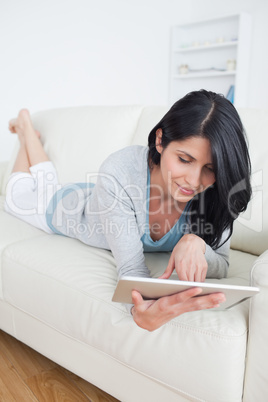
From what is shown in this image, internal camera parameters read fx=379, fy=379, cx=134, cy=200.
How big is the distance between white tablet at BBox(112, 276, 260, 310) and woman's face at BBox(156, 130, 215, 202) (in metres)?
0.30

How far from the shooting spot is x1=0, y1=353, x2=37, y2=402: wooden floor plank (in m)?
1.13

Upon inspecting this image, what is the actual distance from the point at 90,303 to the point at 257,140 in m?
0.77

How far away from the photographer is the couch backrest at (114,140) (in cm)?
Answer: 126

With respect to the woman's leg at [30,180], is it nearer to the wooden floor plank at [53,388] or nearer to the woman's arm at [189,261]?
the wooden floor plank at [53,388]

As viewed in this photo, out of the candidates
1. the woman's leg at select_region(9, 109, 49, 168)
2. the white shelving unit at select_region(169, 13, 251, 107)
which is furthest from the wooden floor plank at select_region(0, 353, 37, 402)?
the white shelving unit at select_region(169, 13, 251, 107)

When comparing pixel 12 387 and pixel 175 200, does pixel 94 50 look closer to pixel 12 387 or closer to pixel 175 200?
pixel 175 200

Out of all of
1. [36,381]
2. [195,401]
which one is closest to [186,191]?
[195,401]

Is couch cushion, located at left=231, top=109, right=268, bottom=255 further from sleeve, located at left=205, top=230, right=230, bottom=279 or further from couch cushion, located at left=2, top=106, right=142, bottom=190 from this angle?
couch cushion, located at left=2, top=106, right=142, bottom=190

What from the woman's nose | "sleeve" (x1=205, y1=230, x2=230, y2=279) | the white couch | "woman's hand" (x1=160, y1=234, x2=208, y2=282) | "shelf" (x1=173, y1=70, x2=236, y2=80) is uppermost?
"shelf" (x1=173, y1=70, x2=236, y2=80)

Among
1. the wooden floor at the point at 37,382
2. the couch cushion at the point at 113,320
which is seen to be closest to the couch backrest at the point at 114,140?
the couch cushion at the point at 113,320

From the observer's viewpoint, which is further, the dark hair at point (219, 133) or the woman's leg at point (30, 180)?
the woman's leg at point (30, 180)

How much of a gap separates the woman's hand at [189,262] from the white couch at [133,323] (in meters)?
0.09

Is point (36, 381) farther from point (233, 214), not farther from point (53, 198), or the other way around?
point (233, 214)

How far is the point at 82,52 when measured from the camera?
3.55m
